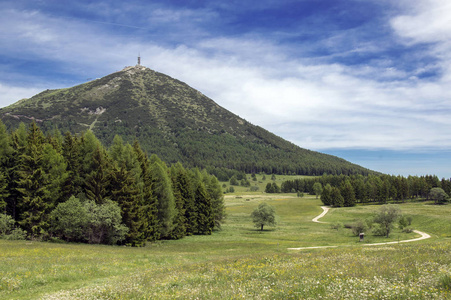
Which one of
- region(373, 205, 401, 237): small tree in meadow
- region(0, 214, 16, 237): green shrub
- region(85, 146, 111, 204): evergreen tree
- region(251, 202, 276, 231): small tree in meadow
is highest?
region(85, 146, 111, 204): evergreen tree

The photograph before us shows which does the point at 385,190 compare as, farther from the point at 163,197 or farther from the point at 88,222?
the point at 88,222

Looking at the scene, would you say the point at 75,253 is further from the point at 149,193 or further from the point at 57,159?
the point at 149,193

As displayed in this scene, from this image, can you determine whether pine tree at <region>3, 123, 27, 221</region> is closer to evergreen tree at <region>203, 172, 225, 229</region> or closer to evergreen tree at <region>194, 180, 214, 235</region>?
evergreen tree at <region>194, 180, 214, 235</region>

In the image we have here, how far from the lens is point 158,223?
53.2m

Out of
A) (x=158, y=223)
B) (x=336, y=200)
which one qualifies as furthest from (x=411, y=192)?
(x=158, y=223)

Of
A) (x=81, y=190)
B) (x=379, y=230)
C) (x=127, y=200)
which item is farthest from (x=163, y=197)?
(x=379, y=230)

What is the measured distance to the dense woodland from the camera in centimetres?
3753

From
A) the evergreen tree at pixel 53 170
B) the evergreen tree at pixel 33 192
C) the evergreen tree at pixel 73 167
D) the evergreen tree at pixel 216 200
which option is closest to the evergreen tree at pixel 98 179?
the evergreen tree at pixel 73 167

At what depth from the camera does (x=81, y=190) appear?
45.0 m

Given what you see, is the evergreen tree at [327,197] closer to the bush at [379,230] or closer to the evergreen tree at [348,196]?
the evergreen tree at [348,196]

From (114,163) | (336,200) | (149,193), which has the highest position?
(114,163)

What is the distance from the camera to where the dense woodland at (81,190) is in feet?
123

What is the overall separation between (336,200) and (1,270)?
477 ft

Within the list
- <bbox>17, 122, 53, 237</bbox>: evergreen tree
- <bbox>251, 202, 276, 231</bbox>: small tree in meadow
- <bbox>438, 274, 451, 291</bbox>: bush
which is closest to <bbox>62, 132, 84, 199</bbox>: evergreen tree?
<bbox>17, 122, 53, 237</bbox>: evergreen tree
